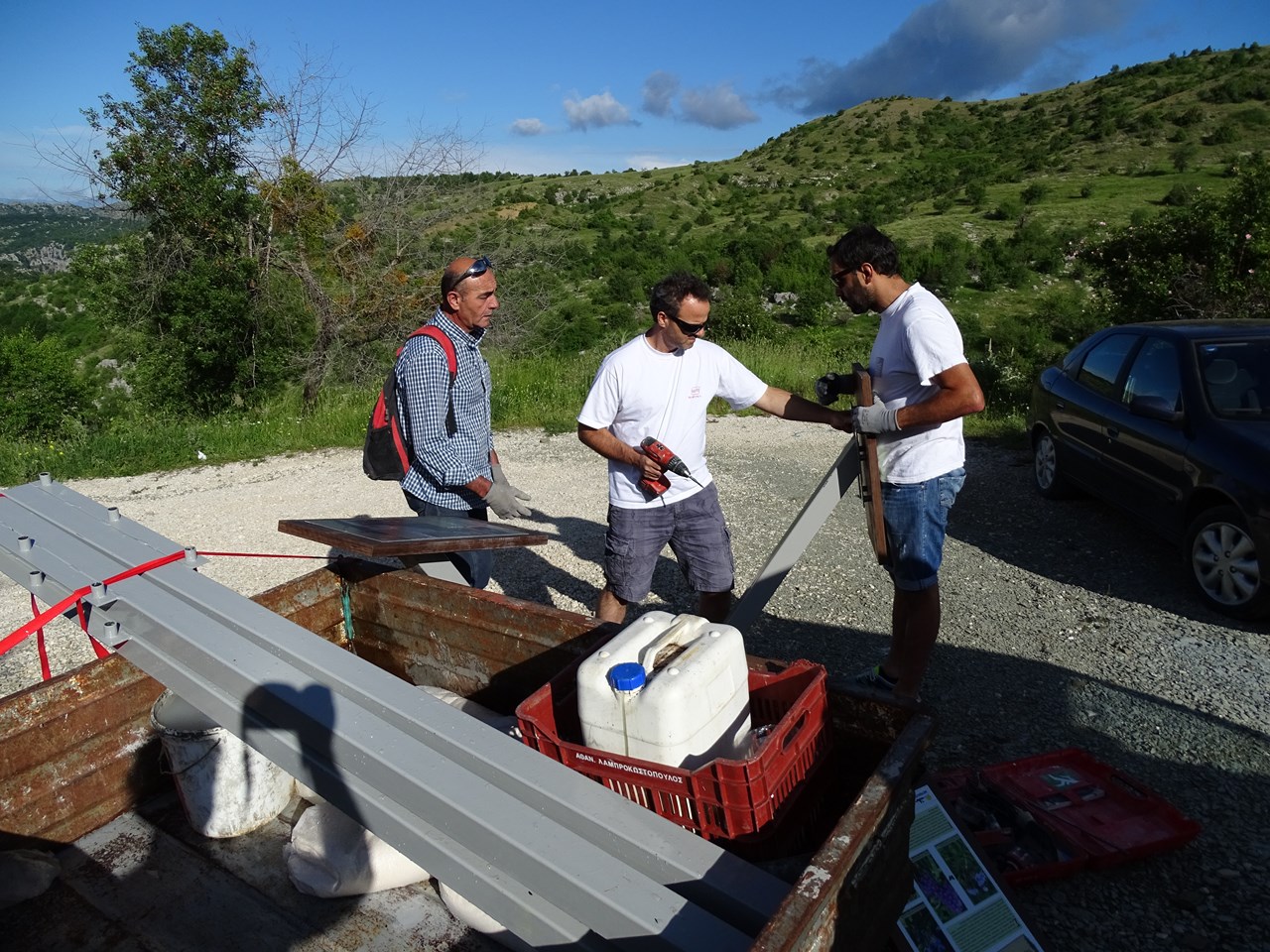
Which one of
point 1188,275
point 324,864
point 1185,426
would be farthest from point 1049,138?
point 324,864

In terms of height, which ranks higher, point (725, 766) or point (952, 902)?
point (725, 766)

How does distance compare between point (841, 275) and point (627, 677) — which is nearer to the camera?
point (627, 677)

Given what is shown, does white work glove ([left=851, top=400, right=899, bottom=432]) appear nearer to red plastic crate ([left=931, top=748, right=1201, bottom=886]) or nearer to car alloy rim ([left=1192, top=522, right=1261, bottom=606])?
red plastic crate ([left=931, top=748, right=1201, bottom=886])

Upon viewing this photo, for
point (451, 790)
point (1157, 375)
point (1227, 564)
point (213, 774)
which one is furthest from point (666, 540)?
point (1157, 375)

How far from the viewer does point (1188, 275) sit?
1222 centimetres

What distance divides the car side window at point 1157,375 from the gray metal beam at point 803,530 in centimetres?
316

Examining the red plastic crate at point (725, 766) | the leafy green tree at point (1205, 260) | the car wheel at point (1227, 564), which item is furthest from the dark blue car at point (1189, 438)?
the leafy green tree at point (1205, 260)

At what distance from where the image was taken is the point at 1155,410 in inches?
217

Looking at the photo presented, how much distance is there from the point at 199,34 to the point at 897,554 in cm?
1891

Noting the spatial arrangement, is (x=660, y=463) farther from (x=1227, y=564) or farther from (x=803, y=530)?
(x=1227, y=564)

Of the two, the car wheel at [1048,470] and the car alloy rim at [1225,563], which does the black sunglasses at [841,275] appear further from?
the car wheel at [1048,470]

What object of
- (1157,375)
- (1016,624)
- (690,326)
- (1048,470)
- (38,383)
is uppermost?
(690,326)

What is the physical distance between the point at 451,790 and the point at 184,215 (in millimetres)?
18344

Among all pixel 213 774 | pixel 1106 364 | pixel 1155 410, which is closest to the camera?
pixel 213 774
